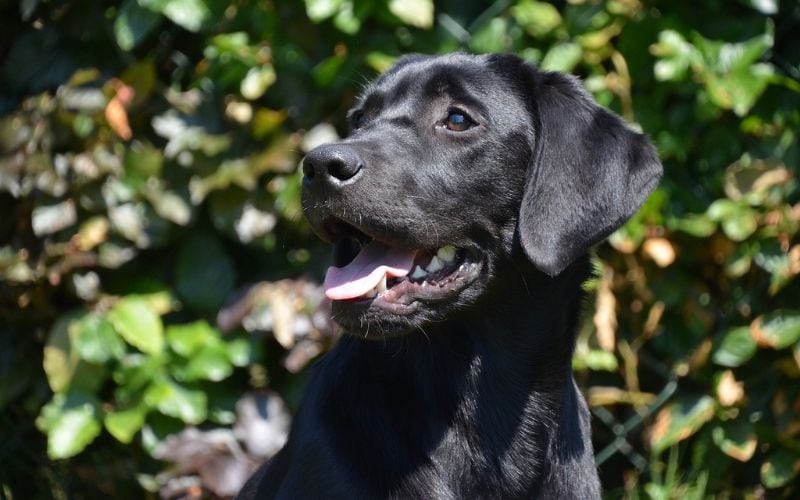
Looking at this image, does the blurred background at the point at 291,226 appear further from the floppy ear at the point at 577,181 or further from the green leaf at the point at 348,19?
the floppy ear at the point at 577,181

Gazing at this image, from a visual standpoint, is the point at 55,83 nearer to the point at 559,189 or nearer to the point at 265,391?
the point at 265,391

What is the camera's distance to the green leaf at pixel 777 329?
3.87 meters

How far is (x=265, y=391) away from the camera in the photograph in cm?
409

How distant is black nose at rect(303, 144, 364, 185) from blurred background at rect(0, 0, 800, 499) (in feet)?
4.30

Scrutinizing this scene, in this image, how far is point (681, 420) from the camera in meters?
4.11

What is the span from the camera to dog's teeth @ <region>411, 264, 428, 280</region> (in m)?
2.81

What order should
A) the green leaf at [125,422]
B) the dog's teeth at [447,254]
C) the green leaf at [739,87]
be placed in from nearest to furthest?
the dog's teeth at [447,254], the green leaf at [739,87], the green leaf at [125,422]

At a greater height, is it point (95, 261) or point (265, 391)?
point (95, 261)

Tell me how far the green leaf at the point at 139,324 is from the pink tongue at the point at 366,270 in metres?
1.32

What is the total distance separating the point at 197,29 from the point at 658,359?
202 cm

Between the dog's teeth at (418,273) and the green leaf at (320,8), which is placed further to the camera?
the green leaf at (320,8)

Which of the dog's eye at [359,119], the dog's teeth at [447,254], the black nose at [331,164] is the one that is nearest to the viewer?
the black nose at [331,164]

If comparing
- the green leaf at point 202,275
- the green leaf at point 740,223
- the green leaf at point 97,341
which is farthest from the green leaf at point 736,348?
the green leaf at point 97,341

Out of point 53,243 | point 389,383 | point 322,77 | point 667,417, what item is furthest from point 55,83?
point 667,417
